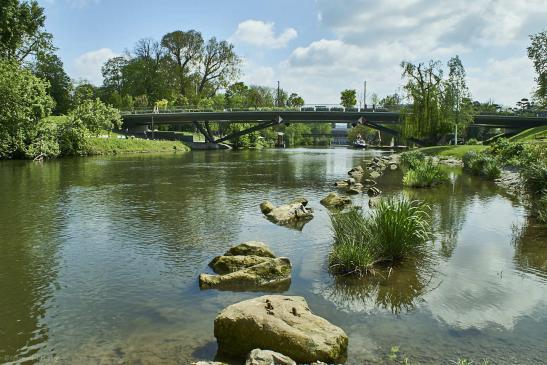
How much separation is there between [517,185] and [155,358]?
26.3 metres

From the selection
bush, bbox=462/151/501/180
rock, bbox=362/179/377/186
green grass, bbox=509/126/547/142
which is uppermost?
green grass, bbox=509/126/547/142

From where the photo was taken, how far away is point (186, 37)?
103125 mm

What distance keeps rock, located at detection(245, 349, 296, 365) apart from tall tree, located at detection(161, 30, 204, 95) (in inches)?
4092

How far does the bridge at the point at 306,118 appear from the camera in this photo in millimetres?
80312

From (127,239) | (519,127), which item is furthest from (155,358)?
(519,127)

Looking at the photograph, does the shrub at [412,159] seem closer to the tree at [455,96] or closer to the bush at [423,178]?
the bush at [423,178]

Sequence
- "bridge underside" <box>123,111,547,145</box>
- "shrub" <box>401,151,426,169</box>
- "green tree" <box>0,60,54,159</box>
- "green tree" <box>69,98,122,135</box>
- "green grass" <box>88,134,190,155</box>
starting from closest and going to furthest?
"shrub" <box>401,151,426,169</box> → "green tree" <box>0,60,54,159</box> → "green tree" <box>69,98,122,135</box> → "green grass" <box>88,134,190,155</box> → "bridge underside" <box>123,111,547,145</box>

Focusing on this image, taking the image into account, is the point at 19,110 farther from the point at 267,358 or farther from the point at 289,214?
the point at 267,358

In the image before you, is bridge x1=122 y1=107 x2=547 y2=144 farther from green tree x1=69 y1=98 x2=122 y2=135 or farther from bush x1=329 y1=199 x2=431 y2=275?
bush x1=329 y1=199 x2=431 y2=275

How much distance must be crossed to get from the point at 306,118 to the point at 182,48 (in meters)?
35.5

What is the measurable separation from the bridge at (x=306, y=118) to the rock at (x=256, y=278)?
69.9m

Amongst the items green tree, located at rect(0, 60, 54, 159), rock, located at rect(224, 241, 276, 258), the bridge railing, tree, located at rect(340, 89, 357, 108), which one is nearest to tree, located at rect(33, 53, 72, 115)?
the bridge railing

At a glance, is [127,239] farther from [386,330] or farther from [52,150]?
[52,150]

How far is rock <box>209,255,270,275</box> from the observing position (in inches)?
450
